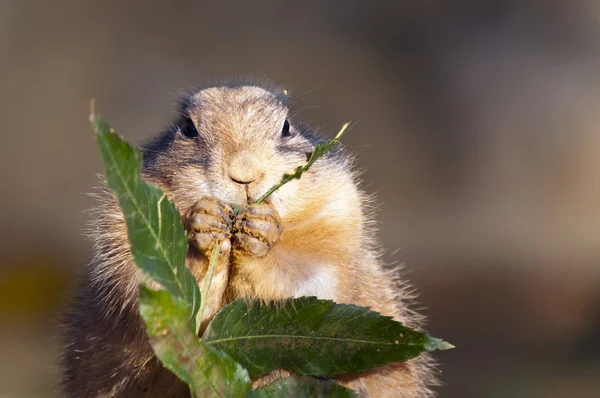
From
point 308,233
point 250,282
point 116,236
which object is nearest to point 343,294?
point 308,233

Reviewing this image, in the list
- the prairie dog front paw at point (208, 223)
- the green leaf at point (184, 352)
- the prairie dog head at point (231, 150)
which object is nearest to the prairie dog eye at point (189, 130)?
the prairie dog head at point (231, 150)

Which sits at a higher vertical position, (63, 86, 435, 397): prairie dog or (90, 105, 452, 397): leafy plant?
(63, 86, 435, 397): prairie dog

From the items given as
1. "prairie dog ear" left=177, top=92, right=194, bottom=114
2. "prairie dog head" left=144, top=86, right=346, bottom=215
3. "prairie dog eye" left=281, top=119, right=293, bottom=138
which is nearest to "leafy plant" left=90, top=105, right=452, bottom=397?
"prairie dog head" left=144, top=86, right=346, bottom=215

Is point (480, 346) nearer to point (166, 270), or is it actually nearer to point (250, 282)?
point (250, 282)

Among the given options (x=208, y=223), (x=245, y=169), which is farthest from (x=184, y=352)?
(x=245, y=169)

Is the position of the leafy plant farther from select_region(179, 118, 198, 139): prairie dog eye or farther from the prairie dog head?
select_region(179, 118, 198, 139): prairie dog eye

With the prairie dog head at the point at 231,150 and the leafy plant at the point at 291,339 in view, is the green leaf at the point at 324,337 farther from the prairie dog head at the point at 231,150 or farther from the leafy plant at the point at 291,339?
the prairie dog head at the point at 231,150
